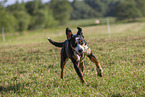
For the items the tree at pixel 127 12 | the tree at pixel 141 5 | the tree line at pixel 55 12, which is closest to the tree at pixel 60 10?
the tree line at pixel 55 12

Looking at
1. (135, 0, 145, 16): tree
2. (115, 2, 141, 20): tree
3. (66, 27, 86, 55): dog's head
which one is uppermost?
(135, 0, 145, 16): tree

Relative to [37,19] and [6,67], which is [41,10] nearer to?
[37,19]

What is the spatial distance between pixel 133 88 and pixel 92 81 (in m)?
1.45

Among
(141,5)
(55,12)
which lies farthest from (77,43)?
(141,5)

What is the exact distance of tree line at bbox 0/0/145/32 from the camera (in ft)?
187

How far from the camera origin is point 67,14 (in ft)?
307

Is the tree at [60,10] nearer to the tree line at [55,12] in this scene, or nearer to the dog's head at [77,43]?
the tree line at [55,12]

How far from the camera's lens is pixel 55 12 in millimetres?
91812

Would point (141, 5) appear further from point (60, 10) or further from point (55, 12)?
point (55, 12)

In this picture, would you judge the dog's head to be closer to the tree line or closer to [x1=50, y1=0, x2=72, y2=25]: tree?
the tree line

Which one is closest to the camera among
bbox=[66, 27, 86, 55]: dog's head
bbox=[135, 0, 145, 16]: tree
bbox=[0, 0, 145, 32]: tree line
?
bbox=[66, 27, 86, 55]: dog's head

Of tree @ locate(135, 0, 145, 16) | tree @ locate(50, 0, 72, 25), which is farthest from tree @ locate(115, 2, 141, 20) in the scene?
tree @ locate(50, 0, 72, 25)

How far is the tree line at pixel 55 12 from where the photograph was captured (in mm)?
56963

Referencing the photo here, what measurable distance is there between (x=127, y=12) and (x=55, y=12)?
39639 mm
